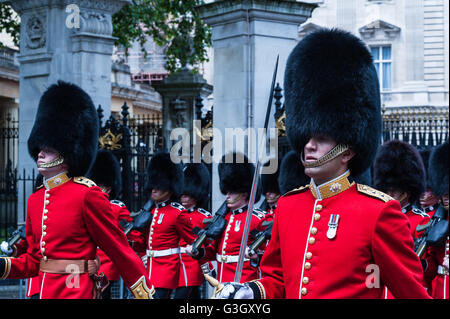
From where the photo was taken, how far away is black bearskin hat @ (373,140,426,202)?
21.9ft

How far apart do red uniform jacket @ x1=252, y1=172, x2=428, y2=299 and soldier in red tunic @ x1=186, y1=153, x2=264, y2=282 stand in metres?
→ 3.02

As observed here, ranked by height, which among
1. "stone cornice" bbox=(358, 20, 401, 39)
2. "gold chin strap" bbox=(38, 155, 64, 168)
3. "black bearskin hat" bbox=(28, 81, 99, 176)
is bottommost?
"gold chin strap" bbox=(38, 155, 64, 168)

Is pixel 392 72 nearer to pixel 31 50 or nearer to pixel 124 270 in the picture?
pixel 31 50

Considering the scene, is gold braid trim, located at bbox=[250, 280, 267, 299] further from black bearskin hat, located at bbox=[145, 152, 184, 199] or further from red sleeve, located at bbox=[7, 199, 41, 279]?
black bearskin hat, located at bbox=[145, 152, 184, 199]

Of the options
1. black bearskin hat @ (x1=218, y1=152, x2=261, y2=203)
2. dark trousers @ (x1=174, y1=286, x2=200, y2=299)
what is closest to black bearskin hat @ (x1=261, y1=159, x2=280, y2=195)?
black bearskin hat @ (x1=218, y1=152, x2=261, y2=203)

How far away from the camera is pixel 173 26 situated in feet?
55.5

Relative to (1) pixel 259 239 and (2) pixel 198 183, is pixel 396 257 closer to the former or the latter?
(1) pixel 259 239

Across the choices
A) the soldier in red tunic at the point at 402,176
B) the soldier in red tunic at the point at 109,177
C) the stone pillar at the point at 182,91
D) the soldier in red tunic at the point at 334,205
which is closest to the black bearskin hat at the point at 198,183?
the soldier in red tunic at the point at 109,177

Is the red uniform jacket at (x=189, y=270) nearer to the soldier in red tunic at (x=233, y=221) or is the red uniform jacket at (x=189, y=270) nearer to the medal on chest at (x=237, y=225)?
the soldier in red tunic at (x=233, y=221)

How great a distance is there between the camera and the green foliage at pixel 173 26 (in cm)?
1557

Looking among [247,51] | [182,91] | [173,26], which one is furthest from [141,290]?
[173,26]

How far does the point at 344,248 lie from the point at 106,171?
527cm

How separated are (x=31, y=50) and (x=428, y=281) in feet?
21.0

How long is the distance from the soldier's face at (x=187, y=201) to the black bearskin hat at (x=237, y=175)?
1.24 metres
